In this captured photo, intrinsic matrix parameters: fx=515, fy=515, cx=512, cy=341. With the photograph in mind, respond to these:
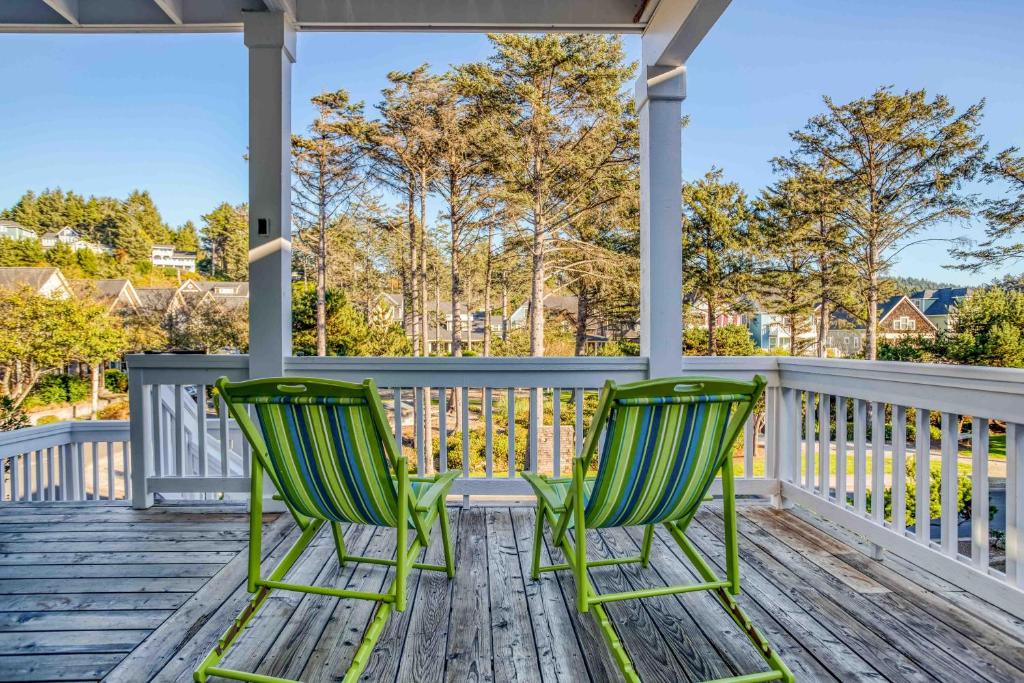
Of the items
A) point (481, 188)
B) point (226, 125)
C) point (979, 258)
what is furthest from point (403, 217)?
point (979, 258)

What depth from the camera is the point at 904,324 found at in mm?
2836

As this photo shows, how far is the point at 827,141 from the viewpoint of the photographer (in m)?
3.69

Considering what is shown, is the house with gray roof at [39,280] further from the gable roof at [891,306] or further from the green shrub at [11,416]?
the gable roof at [891,306]

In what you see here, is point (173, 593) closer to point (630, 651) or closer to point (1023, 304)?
point (630, 651)

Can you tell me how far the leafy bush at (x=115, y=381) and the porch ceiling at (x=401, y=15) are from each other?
115 inches

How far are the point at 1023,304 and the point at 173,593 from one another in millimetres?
3704

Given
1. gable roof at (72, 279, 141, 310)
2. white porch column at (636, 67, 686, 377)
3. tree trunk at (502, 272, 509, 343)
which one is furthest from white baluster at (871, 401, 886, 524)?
gable roof at (72, 279, 141, 310)

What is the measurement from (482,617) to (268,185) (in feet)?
8.63

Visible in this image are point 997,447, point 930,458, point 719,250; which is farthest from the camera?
point 719,250

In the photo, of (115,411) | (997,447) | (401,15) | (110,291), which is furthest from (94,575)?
(997,447)

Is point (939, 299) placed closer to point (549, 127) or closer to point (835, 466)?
point (835, 466)

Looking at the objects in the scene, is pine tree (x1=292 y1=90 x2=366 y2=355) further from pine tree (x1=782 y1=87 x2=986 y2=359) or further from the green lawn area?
pine tree (x1=782 y1=87 x2=986 y2=359)

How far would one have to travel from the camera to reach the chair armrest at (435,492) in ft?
5.97

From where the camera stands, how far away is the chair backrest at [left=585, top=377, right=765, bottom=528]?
5.20 ft
